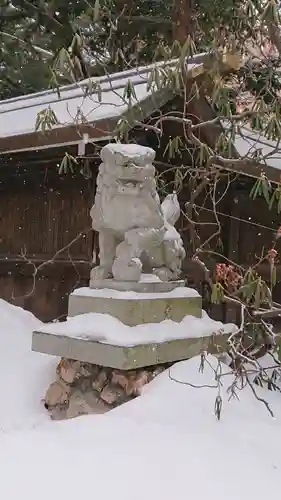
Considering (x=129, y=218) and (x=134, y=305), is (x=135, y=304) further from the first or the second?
(x=129, y=218)

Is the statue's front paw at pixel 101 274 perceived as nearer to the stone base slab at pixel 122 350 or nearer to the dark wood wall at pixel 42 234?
the stone base slab at pixel 122 350

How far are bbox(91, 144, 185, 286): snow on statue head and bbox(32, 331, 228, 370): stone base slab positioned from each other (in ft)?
2.04

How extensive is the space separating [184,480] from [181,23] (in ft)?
26.6

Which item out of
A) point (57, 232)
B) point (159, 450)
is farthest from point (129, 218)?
point (57, 232)

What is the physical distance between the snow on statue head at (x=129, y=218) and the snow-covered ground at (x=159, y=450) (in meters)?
0.96

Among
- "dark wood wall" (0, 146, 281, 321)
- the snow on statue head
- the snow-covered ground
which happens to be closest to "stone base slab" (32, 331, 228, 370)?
the snow-covered ground

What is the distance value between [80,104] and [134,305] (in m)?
3.25

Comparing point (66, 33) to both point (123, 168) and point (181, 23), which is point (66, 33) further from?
point (123, 168)

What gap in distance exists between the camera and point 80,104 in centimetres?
688

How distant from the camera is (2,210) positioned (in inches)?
326

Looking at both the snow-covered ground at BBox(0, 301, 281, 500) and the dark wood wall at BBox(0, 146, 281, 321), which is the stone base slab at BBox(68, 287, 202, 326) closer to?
the snow-covered ground at BBox(0, 301, 281, 500)

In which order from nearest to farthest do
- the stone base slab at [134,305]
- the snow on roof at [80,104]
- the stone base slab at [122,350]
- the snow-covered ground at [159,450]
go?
the snow-covered ground at [159,450] → the stone base slab at [122,350] → the stone base slab at [134,305] → the snow on roof at [80,104]

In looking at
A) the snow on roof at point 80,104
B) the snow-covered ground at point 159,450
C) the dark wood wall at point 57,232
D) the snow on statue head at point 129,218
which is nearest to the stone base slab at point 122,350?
the snow-covered ground at point 159,450

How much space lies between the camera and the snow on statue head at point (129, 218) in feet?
15.6
